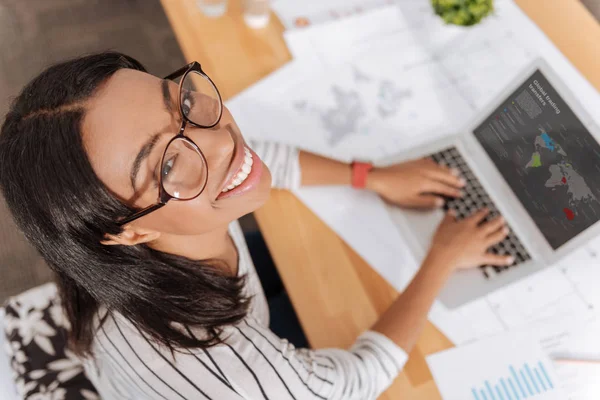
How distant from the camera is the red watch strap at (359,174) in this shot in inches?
34.9

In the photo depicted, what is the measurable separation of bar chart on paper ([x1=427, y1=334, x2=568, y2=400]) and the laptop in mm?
86

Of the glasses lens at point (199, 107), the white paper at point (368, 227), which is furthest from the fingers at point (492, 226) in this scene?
the glasses lens at point (199, 107)

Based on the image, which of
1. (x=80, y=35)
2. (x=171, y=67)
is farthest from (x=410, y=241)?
(x=80, y=35)

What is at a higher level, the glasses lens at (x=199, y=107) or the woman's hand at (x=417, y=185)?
the glasses lens at (x=199, y=107)

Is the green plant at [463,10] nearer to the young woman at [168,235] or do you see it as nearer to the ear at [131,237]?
the young woman at [168,235]

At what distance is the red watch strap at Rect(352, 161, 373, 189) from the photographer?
0.89m

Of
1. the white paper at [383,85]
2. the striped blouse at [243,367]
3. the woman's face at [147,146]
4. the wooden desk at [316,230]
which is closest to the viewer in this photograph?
A: the woman's face at [147,146]

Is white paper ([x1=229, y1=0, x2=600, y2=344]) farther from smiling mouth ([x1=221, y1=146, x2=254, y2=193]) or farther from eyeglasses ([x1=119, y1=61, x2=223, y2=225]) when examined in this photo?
eyeglasses ([x1=119, y1=61, x2=223, y2=225])

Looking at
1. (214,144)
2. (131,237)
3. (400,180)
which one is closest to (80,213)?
(131,237)

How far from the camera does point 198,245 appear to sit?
731 millimetres

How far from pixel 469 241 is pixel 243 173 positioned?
41cm

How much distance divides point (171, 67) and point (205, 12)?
840mm

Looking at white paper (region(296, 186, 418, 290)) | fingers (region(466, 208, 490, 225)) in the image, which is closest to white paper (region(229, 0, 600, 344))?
white paper (region(296, 186, 418, 290))

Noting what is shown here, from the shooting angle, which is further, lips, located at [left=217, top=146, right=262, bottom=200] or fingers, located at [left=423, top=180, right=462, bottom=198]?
fingers, located at [left=423, top=180, right=462, bottom=198]
